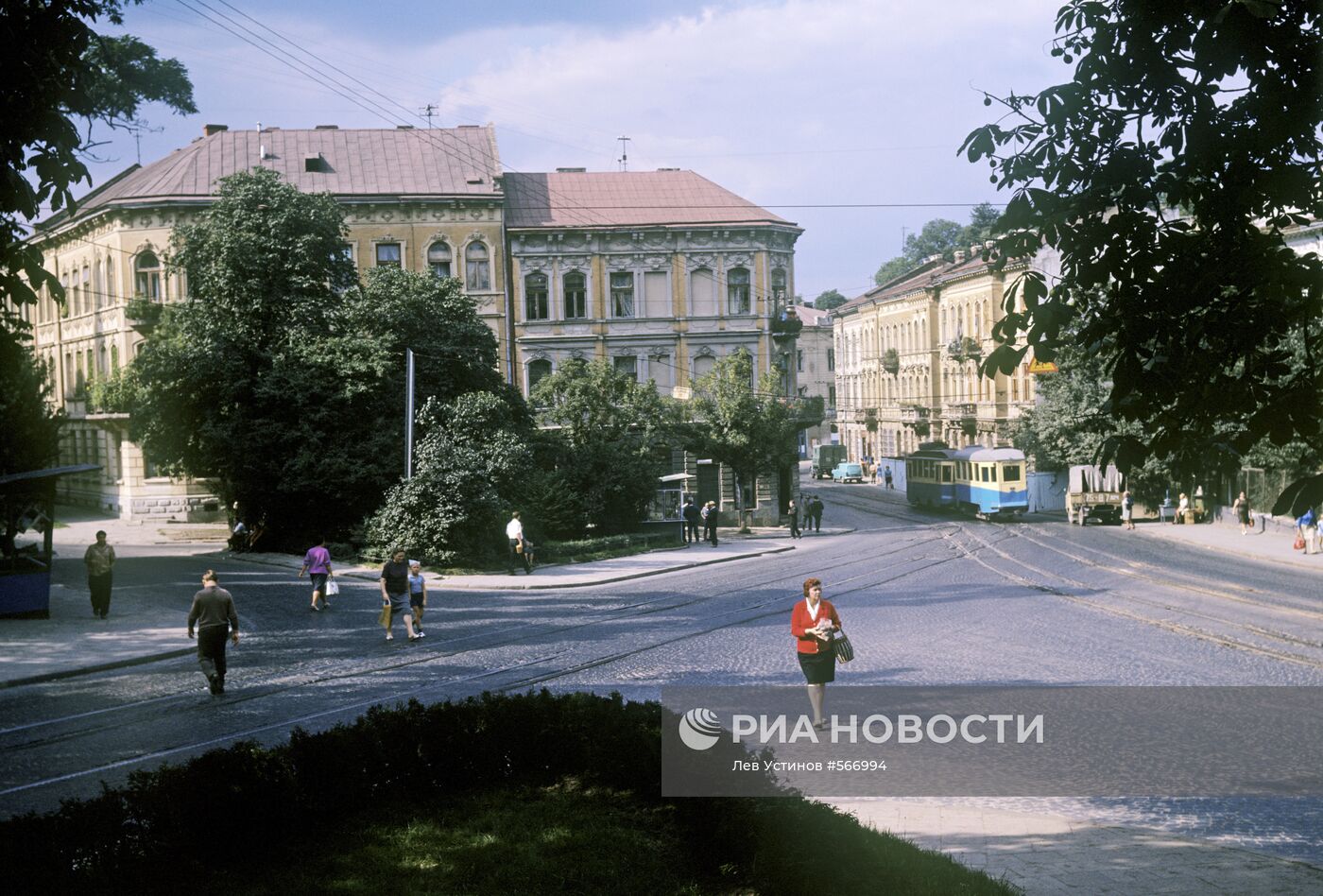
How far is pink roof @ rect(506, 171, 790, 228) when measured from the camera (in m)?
58.5

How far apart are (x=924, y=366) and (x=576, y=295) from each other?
35.2 metres

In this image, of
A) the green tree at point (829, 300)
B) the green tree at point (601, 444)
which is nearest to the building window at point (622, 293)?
the green tree at point (601, 444)

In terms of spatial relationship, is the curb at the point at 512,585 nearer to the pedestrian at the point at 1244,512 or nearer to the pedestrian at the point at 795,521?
the pedestrian at the point at 795,521

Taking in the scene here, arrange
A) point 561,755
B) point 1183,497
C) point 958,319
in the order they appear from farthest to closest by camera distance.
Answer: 1. point 958,319
2. point 1183,497
3. point 561,755

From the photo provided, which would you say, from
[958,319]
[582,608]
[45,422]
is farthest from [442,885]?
[958,319]

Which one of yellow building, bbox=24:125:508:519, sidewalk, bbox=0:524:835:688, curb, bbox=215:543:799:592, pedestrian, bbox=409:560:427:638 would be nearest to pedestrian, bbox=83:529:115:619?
sidewalk, bbox=0:524:835:688

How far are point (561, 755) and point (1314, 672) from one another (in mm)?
11063

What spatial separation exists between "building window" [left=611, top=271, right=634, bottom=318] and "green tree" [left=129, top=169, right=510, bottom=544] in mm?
16096

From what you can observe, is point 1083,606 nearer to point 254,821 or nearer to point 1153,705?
point 1153,705

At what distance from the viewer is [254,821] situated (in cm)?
957

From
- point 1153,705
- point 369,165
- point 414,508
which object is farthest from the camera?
point 369,165

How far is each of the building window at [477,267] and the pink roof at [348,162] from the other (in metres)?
2.53

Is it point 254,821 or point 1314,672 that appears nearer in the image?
point 254,821

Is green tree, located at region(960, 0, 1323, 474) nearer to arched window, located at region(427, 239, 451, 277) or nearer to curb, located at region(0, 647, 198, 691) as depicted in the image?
curb, located at region(0, 647, 198, 691)
